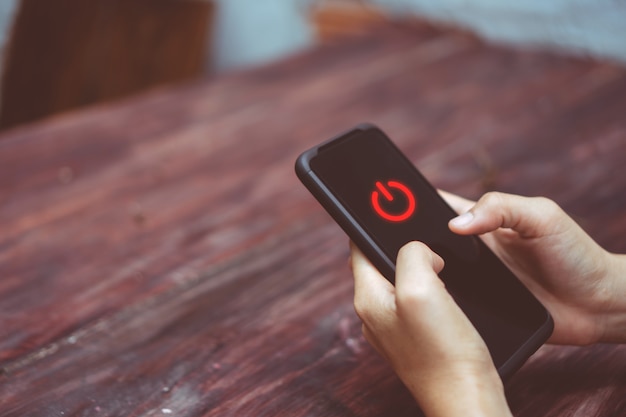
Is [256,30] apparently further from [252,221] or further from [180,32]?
[252,221]

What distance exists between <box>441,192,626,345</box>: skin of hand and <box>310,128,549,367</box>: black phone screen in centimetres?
3

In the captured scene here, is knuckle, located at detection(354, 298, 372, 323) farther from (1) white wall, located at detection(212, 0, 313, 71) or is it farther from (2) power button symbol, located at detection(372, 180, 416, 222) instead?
(1) white wall, located at detection(212, 0, 313, 71)

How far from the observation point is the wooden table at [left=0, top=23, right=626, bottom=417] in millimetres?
528

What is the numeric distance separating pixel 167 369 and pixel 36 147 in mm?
562

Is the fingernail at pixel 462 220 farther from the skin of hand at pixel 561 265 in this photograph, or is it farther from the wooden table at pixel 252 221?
the wooden table at pixel 252 221

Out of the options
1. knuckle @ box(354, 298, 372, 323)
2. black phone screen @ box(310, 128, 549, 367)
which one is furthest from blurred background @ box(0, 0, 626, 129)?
knuckle @ box(354, 298, 372, 323)

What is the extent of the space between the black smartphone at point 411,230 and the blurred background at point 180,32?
84cm

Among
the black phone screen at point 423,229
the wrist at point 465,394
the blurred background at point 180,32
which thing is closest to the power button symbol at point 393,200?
the black phone screen at point 423,229

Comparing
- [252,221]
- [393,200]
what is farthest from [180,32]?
[393,200]

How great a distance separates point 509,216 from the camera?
49 centimetres

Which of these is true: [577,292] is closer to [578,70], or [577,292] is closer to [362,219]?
[362,219]

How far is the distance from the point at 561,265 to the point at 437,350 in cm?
16

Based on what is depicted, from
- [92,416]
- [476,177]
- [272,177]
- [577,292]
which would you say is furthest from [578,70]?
[92,416]

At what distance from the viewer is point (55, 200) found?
836 millimetres
